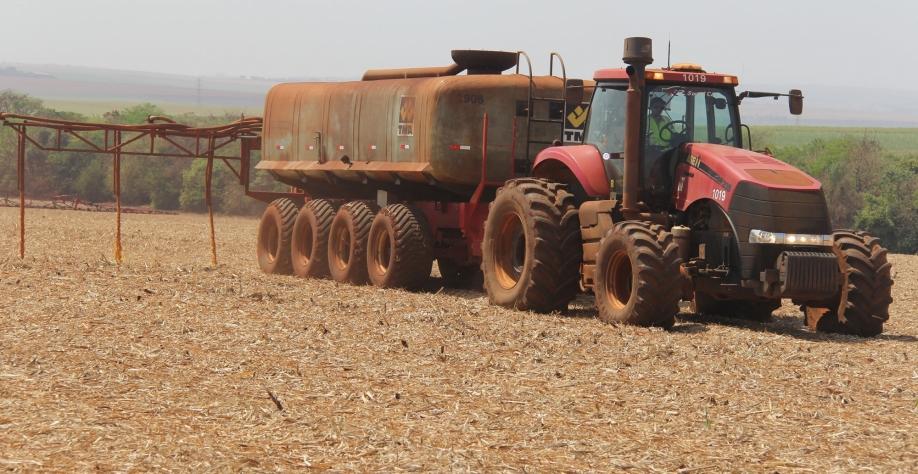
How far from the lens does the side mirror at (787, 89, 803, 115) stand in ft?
45.3

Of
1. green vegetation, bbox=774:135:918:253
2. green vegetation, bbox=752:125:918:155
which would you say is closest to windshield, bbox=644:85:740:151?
green vegetation, bbox=774:135:918:253

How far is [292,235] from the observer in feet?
72.0

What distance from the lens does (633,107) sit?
13.7 metres

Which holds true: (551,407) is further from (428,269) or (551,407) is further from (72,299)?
(428,269)

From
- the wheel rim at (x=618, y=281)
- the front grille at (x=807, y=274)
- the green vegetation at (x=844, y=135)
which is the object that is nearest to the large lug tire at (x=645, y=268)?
the wheel rim at (x=618, y=281)

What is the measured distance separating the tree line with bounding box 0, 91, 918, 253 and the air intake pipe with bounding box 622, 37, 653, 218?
4456 cm

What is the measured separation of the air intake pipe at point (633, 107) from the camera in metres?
13.7

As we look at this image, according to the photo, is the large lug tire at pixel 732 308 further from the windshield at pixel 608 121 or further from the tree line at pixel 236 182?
the tree line at pixel 236 182

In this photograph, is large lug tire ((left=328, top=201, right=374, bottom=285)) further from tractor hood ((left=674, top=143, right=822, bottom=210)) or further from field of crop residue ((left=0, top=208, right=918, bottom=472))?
tractor hood ((left=674, top=143, right=822, bottom=210))

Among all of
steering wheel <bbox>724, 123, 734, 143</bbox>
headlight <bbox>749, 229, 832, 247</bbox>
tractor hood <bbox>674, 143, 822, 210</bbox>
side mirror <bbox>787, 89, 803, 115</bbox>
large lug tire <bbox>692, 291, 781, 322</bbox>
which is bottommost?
large lug tire <bbox>692, 291, 781, 322</bbox>

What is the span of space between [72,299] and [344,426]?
7.16 metres

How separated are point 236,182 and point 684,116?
52524mm

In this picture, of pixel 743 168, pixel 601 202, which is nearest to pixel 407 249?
pixel 601 202

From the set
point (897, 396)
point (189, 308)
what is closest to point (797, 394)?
point (897, 396)
